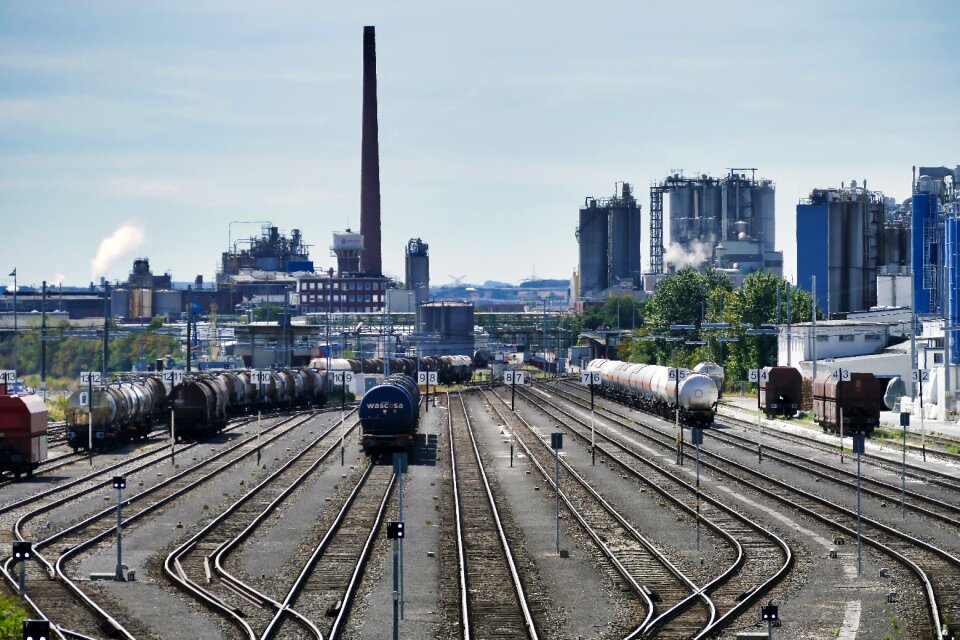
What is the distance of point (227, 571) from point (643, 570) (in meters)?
8.26

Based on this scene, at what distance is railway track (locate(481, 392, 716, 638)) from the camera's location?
2178 centimetres

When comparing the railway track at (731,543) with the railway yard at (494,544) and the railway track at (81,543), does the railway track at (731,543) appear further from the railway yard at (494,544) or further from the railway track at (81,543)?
the railway track at (81,543)

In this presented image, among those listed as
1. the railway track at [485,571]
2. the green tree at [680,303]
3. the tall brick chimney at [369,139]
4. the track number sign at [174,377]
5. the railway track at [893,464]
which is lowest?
the railway track at [893,464]

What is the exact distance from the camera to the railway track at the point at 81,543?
2232 centimetres

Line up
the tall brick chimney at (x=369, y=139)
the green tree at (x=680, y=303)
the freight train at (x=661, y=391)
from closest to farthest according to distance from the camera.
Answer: the freight train at (x=661, y=391)
the green tree at (x=680, y=303)
the tall brick chimney at (x=369, y=139)

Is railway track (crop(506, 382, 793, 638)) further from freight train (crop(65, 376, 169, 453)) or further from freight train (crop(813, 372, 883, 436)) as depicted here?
freight train (crop(65, 376, 169, 453))

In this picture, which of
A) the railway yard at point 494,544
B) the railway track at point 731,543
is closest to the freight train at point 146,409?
the railway yard at point 494,544

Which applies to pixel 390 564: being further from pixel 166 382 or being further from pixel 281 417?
pixel 281 417

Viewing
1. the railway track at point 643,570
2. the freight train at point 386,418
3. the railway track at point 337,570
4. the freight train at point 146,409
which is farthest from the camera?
the freight train at point 146,409

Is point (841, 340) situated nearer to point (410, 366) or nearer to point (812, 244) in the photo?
point (410, 366)

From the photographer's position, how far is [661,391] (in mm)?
75250

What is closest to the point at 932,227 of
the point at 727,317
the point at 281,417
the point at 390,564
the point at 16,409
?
the point at 727,317

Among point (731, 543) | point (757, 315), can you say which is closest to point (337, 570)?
point (731, 543)

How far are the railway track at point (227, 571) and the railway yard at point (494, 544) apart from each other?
8cm
